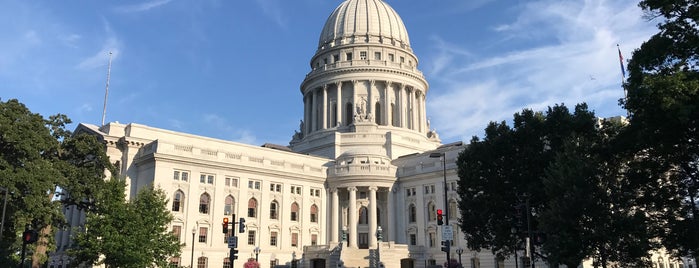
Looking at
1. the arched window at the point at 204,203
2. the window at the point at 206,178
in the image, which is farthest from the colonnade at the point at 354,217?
the window at the point at 206,178

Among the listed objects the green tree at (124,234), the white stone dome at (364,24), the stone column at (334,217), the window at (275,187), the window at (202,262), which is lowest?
the window at (202,262)

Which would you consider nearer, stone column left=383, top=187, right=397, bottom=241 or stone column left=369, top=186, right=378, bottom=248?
stone column left=369, top=186, right=378, bottom=248

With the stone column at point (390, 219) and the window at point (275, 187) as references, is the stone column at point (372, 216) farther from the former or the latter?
the window at point (275, 187)

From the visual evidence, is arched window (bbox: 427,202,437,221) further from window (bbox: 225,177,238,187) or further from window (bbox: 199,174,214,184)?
window (bbox: 199,174,214,184)

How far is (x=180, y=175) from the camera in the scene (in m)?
65.7

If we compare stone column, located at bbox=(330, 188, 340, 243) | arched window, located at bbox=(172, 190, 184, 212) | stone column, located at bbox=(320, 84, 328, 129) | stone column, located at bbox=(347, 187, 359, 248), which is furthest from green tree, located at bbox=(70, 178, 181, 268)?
stone column, located at bbox=(320, 84, 328, 129)

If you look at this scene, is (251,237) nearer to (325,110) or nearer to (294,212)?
(294,212)

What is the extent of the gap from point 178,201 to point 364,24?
163ft

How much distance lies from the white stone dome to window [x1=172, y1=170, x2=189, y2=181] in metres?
42.8

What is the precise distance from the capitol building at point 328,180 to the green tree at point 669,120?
22081mm

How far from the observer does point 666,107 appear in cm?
2686

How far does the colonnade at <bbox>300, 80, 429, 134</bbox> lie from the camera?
93.0 m

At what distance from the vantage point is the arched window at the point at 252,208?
229ft

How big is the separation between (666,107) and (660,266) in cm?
4513
